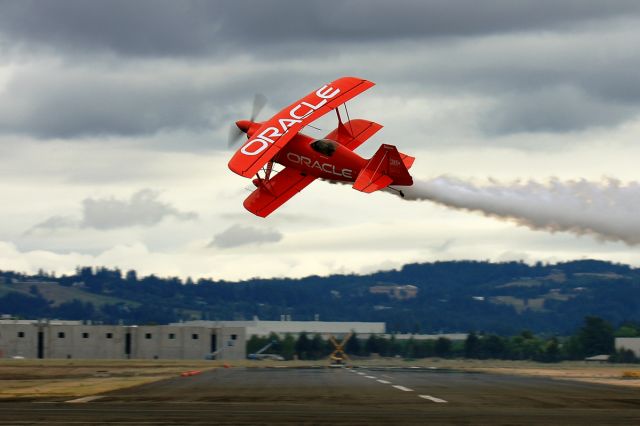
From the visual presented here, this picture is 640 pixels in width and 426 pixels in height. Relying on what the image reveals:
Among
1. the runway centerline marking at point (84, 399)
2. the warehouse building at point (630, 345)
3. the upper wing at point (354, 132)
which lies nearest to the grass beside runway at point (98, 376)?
the runway centerline marking at point (84, 399)

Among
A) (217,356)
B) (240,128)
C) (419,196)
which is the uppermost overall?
(240,128)

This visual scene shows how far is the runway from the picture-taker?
31.4 meters

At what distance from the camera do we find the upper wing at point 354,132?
67.6m

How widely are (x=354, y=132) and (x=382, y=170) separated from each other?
9721mm

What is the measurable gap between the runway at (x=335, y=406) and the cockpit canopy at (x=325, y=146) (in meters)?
15.7

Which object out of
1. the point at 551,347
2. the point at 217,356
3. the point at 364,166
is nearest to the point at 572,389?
the point at 364,166

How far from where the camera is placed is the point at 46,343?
568 ft

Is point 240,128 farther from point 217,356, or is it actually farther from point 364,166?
point 217,356

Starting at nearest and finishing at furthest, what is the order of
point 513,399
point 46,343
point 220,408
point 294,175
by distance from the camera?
1. point 220,408
2. point 513,399
3. point 294,175
4. point 46,343

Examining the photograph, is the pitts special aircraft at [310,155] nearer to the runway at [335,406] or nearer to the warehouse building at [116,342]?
the runway at [335,406]

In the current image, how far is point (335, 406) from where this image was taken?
37.1 meters

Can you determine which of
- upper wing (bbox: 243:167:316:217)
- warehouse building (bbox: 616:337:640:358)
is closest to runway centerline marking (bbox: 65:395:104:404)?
upper wing (bbox: 243:167:316:217)

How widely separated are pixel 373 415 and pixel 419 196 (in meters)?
36.8

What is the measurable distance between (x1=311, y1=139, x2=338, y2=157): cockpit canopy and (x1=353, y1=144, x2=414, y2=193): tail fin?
8.52 ft
